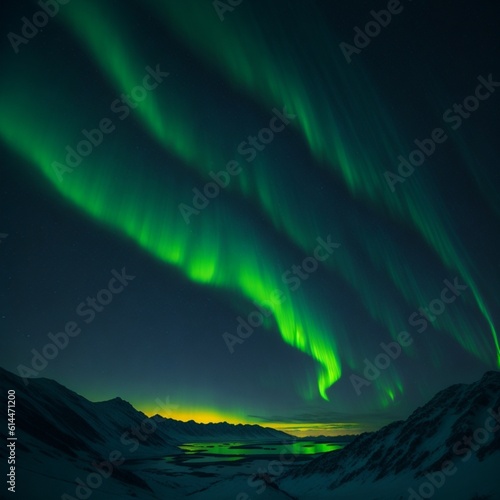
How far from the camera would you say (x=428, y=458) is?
4834cm

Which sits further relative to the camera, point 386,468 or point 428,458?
point 386,468

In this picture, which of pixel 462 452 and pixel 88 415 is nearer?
pixel 462 452

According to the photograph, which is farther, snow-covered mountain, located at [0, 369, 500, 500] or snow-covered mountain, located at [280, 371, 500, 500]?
snow-covered mountain, located at [280, 371, 500, 500]

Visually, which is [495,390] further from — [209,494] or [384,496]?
[209,494]

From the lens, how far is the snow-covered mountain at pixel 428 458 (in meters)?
40.5

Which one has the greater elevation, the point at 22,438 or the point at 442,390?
the point at 442,390

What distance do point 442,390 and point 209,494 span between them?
4981cm

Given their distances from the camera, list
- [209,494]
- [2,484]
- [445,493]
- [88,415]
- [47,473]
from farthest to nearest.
Answer: [88,415] → [209,494] → [47,473] → [445,493] → [2,484]

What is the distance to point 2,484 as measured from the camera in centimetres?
2997

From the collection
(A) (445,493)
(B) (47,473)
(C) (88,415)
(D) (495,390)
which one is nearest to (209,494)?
(B) (47,473)

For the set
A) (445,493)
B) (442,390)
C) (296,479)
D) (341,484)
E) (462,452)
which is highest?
(442,390)

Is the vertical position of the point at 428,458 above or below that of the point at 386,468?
above

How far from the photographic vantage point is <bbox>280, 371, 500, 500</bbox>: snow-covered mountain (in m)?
40.5

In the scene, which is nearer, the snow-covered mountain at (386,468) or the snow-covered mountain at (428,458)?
Result: the snow-covered mountain at (386,468)
